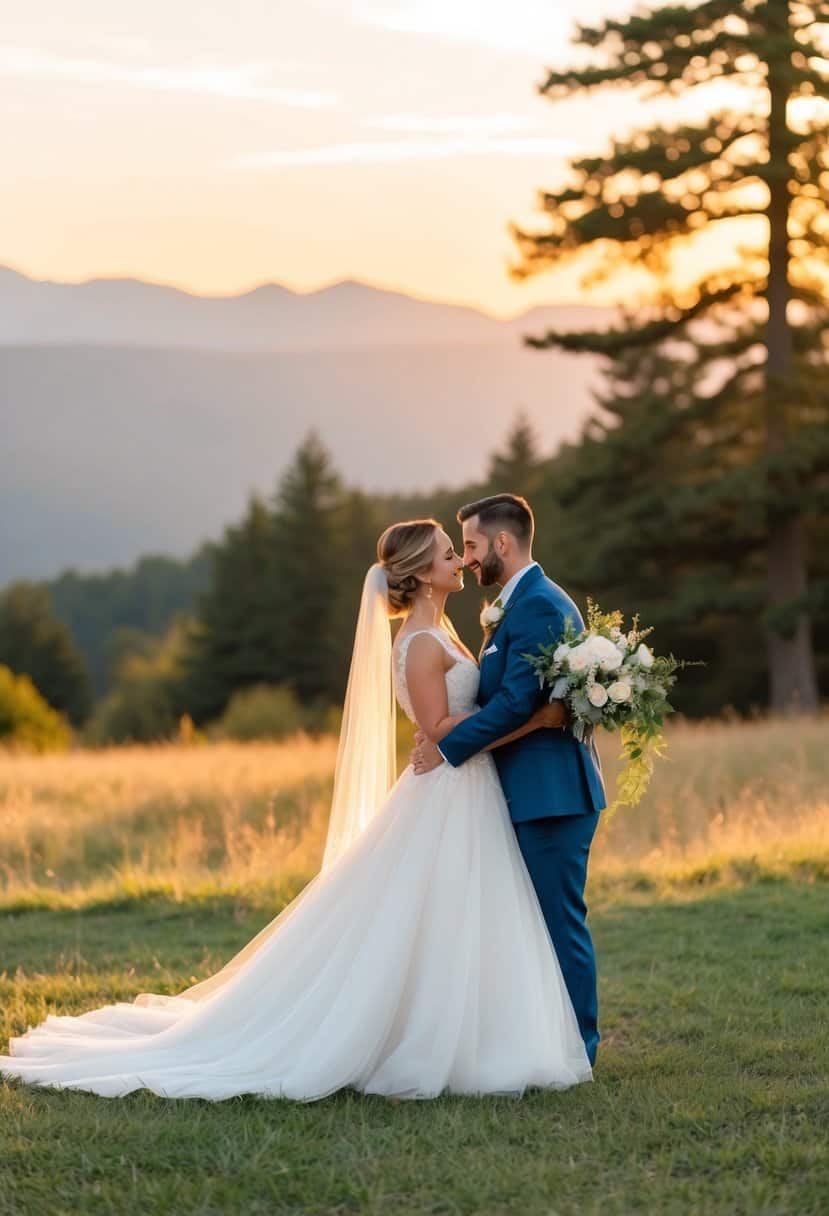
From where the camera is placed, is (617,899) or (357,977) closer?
(357,977)

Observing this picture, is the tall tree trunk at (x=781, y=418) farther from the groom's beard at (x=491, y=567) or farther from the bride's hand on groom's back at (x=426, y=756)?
the bride's hand on groom's back at (x=426, y=756)

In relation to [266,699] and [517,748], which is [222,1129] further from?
[266,699]

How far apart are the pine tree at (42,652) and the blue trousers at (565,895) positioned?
6464cm

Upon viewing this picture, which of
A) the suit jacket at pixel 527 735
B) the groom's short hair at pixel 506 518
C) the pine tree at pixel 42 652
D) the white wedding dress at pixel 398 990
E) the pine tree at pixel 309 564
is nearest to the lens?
the white wedding dress at pixel 398 990

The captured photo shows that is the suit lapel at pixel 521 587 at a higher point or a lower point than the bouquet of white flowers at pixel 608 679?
higher

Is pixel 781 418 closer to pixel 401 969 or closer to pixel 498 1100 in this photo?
pixel 401 969

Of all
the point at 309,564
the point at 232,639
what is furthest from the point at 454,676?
the point at 309,564

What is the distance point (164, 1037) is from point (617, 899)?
4191 millimetres

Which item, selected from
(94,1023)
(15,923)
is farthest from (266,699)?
(94,1023)

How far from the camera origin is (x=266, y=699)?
42562 millimetres

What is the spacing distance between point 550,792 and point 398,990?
946 millimetres

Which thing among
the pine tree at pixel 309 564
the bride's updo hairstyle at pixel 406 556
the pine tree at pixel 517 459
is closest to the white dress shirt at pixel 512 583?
the bride's updo hairstyle at pixel 406 556

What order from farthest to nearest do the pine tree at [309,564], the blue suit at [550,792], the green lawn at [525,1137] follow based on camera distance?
the pine tree at [309,564], the blue suit at [550,792], the green lawn at [525,1137]

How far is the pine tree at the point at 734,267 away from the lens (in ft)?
74.4
